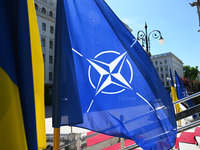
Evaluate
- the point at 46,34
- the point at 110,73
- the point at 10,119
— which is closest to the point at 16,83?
the point at 10,119

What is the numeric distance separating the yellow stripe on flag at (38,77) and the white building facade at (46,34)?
29732mm

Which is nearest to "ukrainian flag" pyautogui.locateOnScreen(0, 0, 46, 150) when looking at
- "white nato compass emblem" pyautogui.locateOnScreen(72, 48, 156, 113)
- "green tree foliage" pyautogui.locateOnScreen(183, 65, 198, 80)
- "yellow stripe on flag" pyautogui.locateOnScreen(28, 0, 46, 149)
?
"yellow stripe on flag" pyautogui.locateOnScreen(28, 0, 46, 149)

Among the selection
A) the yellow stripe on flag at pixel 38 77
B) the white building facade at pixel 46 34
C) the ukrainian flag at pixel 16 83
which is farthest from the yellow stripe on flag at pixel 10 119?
the white building facade at pixel 46 34

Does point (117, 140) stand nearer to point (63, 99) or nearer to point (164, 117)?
point (164, 117)

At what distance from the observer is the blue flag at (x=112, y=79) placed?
213 centimetres

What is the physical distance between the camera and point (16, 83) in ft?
3.60

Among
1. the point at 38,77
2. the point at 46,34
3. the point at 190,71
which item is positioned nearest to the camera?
the point at 38,77

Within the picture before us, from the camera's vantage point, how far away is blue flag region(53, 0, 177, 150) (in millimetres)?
2135

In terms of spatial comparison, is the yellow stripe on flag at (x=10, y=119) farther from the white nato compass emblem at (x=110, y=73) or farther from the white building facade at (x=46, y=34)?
the white building facade at (x=46, y=34)

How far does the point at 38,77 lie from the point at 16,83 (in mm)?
778

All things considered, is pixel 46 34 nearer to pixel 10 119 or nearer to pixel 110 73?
pixel 110 73

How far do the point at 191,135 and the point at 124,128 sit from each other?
3.44 metres

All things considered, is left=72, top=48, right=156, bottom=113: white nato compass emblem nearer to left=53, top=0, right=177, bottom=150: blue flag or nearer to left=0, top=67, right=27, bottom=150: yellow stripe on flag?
left=53, top=0, right=177, bottom=150: blue flag

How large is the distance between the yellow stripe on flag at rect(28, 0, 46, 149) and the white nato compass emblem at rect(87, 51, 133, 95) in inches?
24.9
